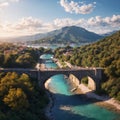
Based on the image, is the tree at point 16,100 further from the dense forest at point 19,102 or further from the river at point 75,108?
the river at point 75,108

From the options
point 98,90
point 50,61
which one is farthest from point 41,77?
point 50,61

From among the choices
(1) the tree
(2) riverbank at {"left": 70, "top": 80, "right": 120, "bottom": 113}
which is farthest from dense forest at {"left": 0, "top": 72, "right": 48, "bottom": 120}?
(2) riverbank at {"left": 70, "top": 80, "right": 120, "bottom": 113}

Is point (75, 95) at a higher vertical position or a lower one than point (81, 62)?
lower

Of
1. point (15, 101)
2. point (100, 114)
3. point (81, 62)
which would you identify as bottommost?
point (100, 114)

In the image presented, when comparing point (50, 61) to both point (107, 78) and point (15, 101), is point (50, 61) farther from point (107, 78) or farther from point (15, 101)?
point (15, 101)

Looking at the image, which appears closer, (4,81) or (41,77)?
(4,81)

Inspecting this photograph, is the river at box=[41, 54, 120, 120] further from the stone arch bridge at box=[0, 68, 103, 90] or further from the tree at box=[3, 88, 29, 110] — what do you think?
the tree at box=[3, 88, 29, 110]
